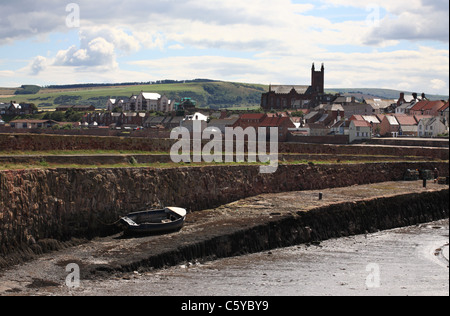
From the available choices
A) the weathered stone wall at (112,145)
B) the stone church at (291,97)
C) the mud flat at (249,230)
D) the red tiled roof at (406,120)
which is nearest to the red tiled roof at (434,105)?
the red tiled roof at (406,120)

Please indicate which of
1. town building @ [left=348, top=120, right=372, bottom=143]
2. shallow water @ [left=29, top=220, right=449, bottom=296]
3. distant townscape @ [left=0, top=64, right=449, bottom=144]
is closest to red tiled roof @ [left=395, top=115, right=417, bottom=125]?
distant townscape @ [left=0, top=64, right=449, bottom=144]

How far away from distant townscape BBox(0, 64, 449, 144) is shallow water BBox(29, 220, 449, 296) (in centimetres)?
5747

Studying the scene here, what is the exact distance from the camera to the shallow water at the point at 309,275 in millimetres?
25016

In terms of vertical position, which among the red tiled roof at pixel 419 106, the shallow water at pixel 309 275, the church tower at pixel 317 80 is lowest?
the shallow water at pixel 309 275

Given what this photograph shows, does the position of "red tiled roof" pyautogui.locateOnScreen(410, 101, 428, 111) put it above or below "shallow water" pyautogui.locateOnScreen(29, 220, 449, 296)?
above

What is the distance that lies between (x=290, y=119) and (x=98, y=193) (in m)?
77.5

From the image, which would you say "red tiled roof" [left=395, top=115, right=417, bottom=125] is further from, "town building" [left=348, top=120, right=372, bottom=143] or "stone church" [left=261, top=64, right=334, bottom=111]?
"stone church" [left=261, top=64, right=334, bottom=111]

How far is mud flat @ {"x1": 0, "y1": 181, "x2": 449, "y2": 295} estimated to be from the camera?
1045 inches

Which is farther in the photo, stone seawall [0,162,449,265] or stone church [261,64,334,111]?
stone church [261,64,334,111]

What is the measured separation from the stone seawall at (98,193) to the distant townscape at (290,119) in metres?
48.2

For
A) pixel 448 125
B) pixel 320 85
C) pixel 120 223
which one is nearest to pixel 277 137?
pixel 448 125

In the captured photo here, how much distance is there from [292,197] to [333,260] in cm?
1267

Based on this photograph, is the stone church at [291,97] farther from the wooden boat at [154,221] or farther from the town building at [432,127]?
the wooden boat at [154,221]

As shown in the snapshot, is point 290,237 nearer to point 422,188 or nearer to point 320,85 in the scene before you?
point 422,188
